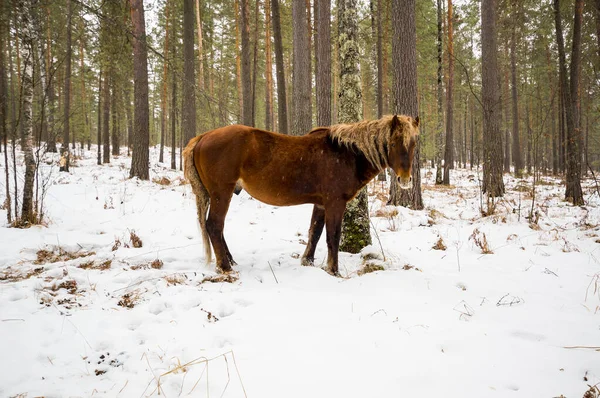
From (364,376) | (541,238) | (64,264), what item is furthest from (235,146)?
(541,238)

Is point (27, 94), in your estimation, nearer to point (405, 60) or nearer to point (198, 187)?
point (198, 187)

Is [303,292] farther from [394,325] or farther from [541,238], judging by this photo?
[541,238]

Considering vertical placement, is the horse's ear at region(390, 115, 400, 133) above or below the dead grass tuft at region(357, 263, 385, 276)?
above

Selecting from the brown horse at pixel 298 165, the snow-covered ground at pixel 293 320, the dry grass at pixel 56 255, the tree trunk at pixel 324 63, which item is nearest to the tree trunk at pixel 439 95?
the tree trunk at pixel 324 63

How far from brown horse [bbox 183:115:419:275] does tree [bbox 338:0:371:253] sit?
78cm

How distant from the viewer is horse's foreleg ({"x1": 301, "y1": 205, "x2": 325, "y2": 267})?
4.23m

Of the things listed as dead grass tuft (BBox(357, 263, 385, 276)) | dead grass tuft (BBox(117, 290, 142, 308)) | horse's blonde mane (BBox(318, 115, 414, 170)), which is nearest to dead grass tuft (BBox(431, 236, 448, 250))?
dead grass tuft (BBox(357, 263, 385, 276))

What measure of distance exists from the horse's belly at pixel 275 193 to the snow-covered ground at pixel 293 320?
37.5 inches

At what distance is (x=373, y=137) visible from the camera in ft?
12.6

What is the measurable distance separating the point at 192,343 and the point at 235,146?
94.8 inches

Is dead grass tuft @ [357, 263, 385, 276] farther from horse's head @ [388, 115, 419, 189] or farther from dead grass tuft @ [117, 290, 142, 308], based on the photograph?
dead grass tuft @ [117, 290, 142, 308]

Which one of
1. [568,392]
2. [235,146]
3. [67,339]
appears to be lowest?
[568,392]

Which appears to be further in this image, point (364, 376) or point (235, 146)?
point (235, 146)

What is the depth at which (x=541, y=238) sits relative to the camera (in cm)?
527
